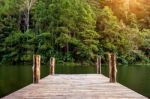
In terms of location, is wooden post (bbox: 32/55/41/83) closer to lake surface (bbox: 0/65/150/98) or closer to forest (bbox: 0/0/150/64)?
lake surface (bbox: 0/65/150/98)

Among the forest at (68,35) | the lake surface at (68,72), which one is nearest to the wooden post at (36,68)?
the lake surface at (68,72)

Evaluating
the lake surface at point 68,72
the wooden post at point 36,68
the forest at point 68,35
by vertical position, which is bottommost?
the lake surface at point 68,72

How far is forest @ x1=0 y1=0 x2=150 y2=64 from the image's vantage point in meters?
48.0

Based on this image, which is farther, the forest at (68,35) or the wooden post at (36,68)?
the forest at (68,35)

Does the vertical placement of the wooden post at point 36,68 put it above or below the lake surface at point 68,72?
above

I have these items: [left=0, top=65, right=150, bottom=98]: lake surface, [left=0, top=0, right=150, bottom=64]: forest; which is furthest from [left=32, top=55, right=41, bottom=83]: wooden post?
[left=0, top=0, right=150, bottom=64]: forest

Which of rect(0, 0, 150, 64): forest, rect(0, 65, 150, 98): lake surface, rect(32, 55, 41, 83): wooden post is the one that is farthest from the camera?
rect(0, 0, 150, 64): forest

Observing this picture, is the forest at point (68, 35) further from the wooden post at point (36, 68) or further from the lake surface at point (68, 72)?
the wooden post at point (36, 68)

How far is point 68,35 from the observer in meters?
48.9

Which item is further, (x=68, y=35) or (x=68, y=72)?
(x=68, y=35)

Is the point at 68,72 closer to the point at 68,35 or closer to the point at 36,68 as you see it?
the point at 36,68

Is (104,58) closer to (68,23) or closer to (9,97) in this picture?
(68,23)

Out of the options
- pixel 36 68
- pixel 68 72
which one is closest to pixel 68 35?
pixel 68 72

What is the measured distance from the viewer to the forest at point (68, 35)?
48031 millimetres
